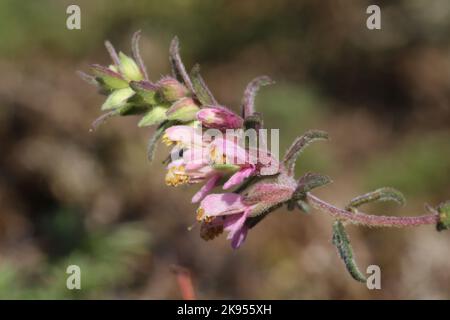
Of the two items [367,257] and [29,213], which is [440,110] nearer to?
[367,257]

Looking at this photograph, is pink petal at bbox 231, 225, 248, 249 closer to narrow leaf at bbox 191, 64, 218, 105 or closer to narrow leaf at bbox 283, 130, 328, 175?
narrow leaf at bbox 283, 130, 328, 175

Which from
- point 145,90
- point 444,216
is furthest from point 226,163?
point 444,216

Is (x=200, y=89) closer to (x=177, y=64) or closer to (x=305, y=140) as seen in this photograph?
(x=177, y=64)

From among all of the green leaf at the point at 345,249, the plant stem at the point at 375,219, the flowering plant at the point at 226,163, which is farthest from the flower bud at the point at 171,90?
the green leaf at the point at 345,249

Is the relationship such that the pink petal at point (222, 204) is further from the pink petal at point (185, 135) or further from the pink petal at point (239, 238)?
the pink petal at point (185, 135)

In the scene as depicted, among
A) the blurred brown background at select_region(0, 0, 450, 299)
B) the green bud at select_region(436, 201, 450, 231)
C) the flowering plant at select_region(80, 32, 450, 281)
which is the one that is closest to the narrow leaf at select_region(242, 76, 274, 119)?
the flowering plant at select_region(80, 32, 450, 281)
